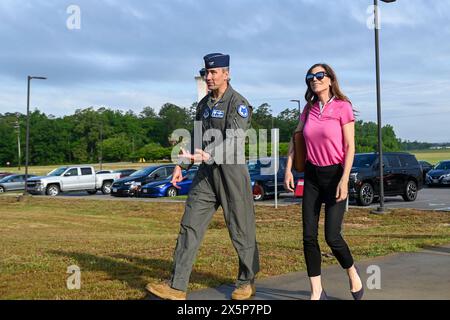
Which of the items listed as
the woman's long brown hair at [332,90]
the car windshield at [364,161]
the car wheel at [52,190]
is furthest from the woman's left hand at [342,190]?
the car wheel at [52,190]

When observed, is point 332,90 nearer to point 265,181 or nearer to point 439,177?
point 265,181

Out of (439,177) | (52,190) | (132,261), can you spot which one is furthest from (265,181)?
(132,261)

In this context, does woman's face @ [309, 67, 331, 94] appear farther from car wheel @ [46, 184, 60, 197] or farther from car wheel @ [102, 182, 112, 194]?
car wheel @ [102, 182, 112, 194]

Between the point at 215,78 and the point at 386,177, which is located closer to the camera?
the point at 215,78

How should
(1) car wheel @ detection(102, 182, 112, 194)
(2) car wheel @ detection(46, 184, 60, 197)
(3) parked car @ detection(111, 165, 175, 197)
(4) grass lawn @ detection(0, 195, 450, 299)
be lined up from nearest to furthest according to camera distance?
(4) grass lawn @ detection(0, 195, 450, 299) → (3) parked car @ detection(111, 165, 175, 197) → (2) car wheel @ detection(46, 184, 60, 197) → (1) car wheel @ detection(102, 182, 112, 194)

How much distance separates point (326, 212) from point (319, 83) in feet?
3.49

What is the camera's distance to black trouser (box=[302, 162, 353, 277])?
15.4ft

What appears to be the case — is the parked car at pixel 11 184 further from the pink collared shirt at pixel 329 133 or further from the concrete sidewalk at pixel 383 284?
the pink collared shirt at pixel 329 133

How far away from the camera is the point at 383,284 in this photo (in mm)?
5418

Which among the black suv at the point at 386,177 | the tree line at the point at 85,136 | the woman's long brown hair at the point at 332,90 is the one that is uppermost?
the tree line at the point at 85,136

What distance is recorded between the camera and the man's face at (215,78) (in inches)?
196

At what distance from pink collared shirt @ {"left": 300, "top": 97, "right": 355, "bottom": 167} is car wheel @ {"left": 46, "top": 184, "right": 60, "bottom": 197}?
100 feet

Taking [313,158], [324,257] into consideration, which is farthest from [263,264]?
[313,158]

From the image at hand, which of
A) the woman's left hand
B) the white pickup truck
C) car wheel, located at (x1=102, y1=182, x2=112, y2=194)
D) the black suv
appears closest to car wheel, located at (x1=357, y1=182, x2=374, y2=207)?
the black suv
